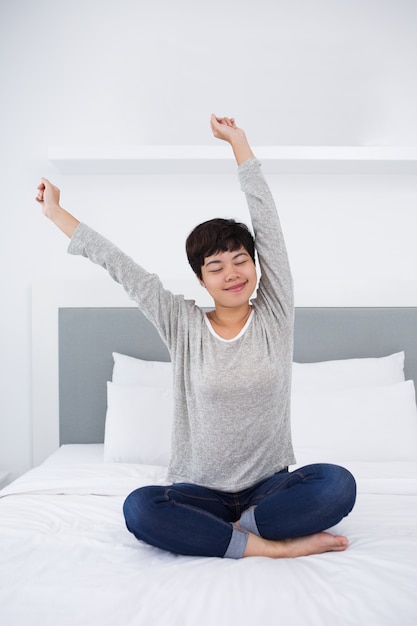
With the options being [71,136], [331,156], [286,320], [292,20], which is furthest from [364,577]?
[292,20]

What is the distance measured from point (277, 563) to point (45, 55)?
2.38m

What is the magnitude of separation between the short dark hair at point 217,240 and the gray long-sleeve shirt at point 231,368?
0.13 feet

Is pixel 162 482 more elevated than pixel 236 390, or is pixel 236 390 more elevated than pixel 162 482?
pixel 236 390

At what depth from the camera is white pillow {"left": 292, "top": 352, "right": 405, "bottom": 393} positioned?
2387 mm

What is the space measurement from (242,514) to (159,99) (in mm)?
1915

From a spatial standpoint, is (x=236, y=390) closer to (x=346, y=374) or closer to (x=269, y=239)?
(x=269, y=239)

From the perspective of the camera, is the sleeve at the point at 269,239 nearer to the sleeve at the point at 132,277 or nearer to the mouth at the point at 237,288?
the mouth at the point at 237,288

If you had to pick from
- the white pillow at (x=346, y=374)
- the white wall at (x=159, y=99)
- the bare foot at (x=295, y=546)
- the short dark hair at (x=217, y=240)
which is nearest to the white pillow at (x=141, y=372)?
the white wall at (x=159, y=99)

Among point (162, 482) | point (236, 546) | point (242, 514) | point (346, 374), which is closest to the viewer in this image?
point (236, 546)

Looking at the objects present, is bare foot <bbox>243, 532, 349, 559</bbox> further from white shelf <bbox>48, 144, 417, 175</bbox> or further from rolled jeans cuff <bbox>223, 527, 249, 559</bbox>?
white shelf <bbox>48, 144, 417, 175</bbox>

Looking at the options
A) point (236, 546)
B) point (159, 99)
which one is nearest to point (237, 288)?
point (236, 546)

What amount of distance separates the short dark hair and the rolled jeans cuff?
70cm

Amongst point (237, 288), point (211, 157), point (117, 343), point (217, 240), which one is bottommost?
point (117, 343)

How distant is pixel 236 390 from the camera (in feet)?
4.90
